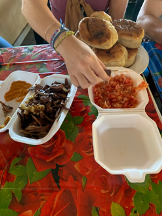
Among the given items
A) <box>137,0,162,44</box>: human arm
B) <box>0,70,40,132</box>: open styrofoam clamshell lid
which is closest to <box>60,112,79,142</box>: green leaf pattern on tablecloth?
<box>0,70,40,132</box>: open styrofoam clamshell lid

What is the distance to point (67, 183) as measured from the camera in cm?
63

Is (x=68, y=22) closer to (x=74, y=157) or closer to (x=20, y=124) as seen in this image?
(x=20, y=124)

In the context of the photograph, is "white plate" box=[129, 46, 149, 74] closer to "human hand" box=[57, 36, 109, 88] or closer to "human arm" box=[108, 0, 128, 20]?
"human hand" box=[57, 36, 109, 88]

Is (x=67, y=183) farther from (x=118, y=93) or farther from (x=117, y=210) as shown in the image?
(x=118, y=93)

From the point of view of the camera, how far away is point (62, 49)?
2.22 feet

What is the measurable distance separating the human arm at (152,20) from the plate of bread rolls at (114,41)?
32 centimetres

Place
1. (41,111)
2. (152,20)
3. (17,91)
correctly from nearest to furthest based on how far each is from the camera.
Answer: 1. (41,111)
2. (17,91)
3. (152,20)

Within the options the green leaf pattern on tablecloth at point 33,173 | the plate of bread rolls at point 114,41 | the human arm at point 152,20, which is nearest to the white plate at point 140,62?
the plate of bread rolls at point 114,41

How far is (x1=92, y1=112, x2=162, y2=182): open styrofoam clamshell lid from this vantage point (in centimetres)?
58

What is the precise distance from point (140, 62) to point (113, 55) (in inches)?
8.3

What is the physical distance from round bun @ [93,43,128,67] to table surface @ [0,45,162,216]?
1.13 feet

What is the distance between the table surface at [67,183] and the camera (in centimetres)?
57

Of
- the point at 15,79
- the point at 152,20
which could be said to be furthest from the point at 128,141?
the point at 152,20

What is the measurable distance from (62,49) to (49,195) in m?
0.61
